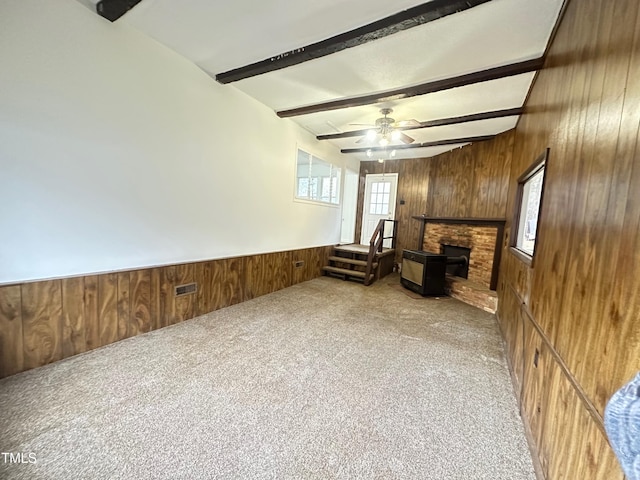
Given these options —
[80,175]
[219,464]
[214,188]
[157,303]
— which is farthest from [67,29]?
[219,464]

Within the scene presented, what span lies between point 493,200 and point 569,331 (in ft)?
13.3

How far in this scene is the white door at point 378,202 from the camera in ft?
22.3

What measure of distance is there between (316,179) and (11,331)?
4912 millimetres

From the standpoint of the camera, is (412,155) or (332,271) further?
(412,155)

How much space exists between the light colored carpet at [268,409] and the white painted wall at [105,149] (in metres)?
0.93

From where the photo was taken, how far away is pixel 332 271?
5.61 m

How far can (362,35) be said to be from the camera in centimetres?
217

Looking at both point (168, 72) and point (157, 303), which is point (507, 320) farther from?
point (168, 72)

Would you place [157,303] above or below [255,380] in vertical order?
above

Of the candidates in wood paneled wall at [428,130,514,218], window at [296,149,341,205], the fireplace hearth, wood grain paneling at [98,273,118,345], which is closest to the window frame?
window at [296,149,341,205]

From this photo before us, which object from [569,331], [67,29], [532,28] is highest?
[532,28]

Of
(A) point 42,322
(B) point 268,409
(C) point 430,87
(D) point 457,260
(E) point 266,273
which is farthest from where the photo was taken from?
(D) point 457,260

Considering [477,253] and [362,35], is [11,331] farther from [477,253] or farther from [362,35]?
[477,253]

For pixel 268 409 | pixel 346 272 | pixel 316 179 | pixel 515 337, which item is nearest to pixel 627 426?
pixel 268 409
